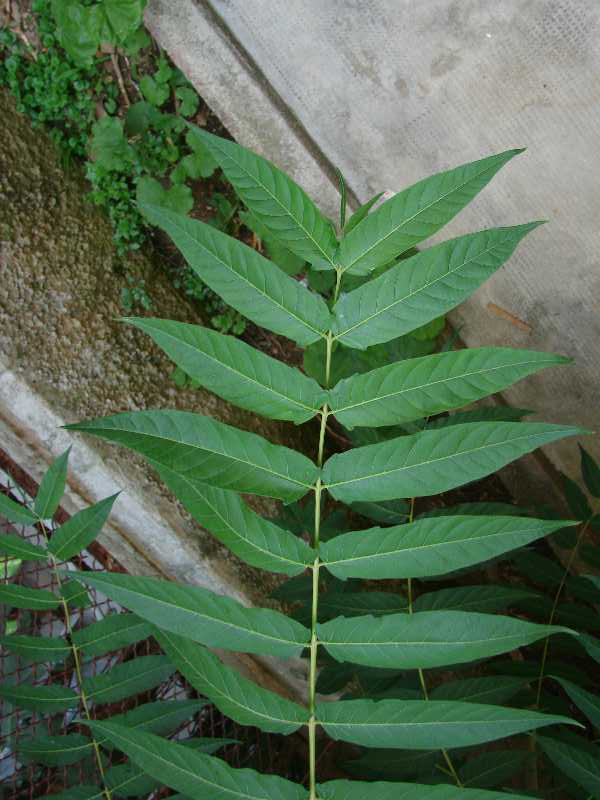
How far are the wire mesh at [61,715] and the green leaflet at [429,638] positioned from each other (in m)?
1.34

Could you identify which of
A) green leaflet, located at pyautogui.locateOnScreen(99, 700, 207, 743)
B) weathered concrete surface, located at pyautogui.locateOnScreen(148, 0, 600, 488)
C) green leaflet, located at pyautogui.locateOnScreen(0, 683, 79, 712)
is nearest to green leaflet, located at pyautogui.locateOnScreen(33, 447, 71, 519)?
green leaflet, located at pyautogui.locateOnScreen(0, 683, 79, 712)

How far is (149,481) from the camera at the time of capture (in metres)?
2.62

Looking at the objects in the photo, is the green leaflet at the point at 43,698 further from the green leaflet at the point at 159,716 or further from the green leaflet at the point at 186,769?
the green leaflet at the point at 186,769

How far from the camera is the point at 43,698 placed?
1.85m

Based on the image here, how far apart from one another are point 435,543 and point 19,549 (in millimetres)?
1098

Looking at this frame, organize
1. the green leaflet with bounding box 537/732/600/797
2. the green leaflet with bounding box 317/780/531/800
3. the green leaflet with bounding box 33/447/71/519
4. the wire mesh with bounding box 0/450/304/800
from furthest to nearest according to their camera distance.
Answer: the wire mesh with bounding box 0/450/304/800, the green leaflet with bounding box 33/447/71/519, the green leaflet with bounding box 537/732/600/797, the green leaflet with bounding box 317/780/531/800

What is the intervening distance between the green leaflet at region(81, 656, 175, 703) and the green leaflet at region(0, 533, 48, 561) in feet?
1.14

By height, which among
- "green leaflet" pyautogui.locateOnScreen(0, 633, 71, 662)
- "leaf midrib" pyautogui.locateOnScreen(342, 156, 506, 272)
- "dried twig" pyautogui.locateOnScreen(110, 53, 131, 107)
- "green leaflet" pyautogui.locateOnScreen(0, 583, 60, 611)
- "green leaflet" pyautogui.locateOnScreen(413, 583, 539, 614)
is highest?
"dried twig" pyautogui.locateOnScreen(110, 53, 131, 107)

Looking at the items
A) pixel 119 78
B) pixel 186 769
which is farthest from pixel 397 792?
pixel 119 78

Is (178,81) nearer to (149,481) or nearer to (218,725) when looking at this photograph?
(149,481)

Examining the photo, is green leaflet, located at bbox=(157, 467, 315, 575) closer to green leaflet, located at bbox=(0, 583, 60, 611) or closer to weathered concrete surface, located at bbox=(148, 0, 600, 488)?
green leaflet, located at bbox=(0, 583, 60, 611)

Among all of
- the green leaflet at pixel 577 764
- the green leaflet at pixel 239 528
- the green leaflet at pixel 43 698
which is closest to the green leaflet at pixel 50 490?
the green leaflet at pixel 43 698

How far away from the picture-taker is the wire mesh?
256cm

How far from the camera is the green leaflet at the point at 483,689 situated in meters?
1.91
